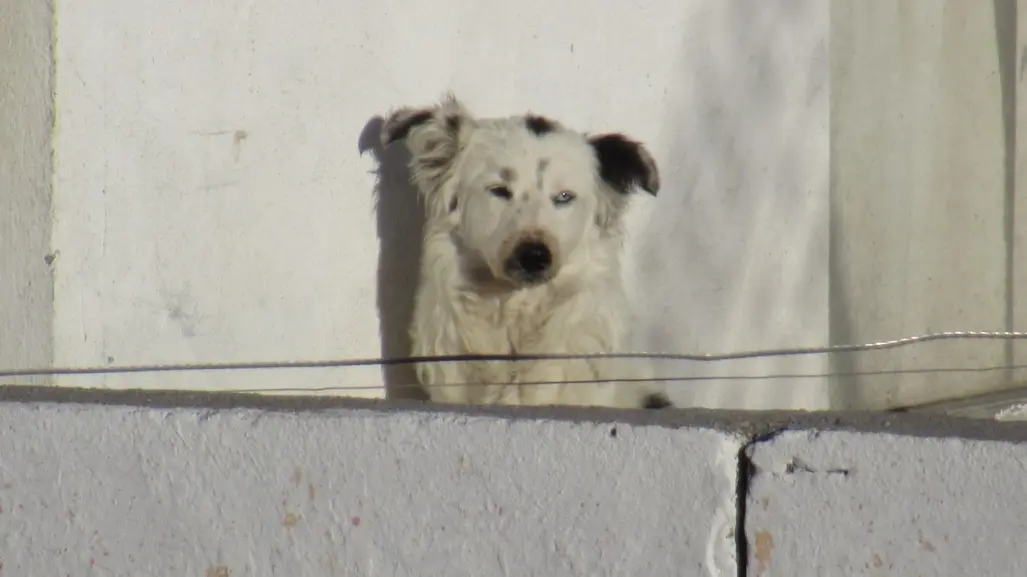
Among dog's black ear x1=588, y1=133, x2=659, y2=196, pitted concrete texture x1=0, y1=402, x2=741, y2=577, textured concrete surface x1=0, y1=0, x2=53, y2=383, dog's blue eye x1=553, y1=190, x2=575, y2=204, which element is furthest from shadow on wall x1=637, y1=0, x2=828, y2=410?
pitted concrete texture x1=0, y1=402, x2=741, y2=577

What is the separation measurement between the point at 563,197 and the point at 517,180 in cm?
15

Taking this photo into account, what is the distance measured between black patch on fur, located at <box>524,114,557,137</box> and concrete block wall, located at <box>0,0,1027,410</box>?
42cm

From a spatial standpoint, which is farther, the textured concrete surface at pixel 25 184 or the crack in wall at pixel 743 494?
the textured concrete surface at pixel 25 184

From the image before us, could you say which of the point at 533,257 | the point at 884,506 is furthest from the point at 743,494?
the point at 533,257

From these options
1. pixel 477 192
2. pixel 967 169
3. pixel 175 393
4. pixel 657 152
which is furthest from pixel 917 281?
pixel 175 393

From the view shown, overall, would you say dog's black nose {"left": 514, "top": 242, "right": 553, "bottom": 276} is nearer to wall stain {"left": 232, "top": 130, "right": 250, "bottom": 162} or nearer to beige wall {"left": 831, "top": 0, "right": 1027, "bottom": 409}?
wall stain {"left": 232, "top": 130, "right": 250, "bottom": 162}

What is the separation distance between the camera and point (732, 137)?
5.85m

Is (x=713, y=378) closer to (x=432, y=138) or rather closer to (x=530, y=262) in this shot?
(x=530, y=262)

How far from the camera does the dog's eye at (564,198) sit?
4.36 metres

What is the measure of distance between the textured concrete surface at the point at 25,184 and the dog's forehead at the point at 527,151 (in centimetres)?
130

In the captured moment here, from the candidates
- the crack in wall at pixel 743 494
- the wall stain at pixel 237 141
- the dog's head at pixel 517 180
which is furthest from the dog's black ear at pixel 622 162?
the crack in wall at pixel 743 494

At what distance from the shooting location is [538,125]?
4.46 metres

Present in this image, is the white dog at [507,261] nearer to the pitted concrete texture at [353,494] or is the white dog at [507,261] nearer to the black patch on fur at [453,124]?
the black patch on fur at [453,124]

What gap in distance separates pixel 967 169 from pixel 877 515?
4.86m
